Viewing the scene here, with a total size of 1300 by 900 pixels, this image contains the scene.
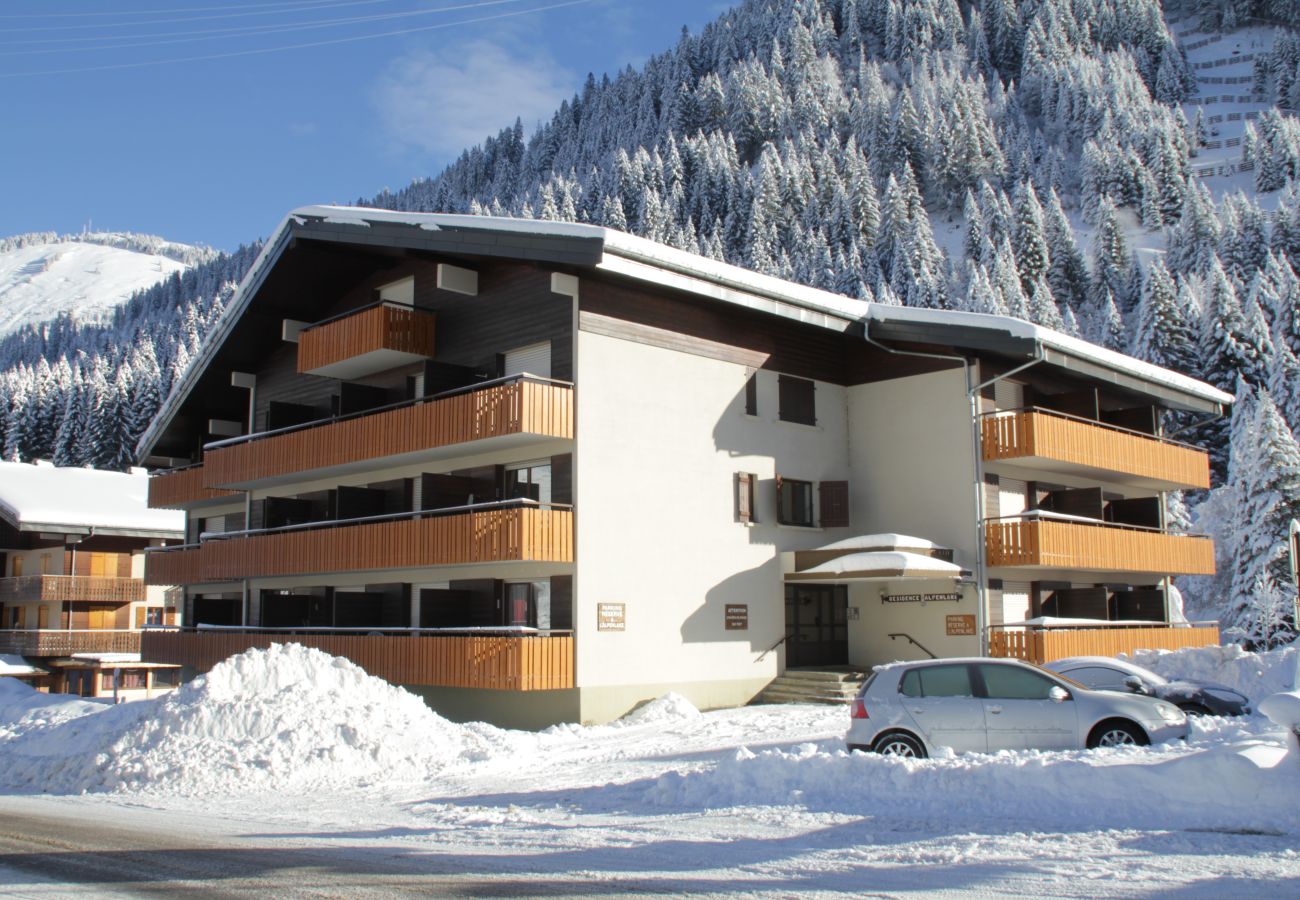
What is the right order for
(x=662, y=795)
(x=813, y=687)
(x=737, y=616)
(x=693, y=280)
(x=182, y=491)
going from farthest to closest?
1. (x=182, y=491)
2. (x=737, y=616)
3. (x=813, y=687)
4. (x=693, y=280)
5. (x=662, y=795)

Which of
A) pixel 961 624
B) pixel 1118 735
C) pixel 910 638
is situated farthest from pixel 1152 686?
pixel 910 638

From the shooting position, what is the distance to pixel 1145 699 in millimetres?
15375

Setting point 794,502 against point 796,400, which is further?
point 796,400

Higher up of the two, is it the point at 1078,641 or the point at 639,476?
the point at 639,476

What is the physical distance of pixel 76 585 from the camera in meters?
50.7

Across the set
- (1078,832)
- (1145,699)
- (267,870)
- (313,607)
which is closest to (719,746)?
(1145,699)

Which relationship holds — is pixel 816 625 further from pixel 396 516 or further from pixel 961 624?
pixel 396 516

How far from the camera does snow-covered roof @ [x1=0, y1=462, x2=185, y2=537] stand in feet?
163

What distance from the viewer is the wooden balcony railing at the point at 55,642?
49.9m

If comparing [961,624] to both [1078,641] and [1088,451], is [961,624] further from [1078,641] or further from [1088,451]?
[1088,451]

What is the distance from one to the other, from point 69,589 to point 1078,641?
136 ft

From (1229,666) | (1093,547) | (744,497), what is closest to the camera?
(1229,666)

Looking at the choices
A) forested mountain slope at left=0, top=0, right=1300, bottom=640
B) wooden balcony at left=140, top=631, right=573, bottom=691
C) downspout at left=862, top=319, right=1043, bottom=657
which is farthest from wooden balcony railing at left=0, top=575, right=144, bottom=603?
forested mountain slope at left=0, top=0, right=1300, bottom=640

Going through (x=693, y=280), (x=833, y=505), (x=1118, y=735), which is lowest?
(x=1118, y=735)
